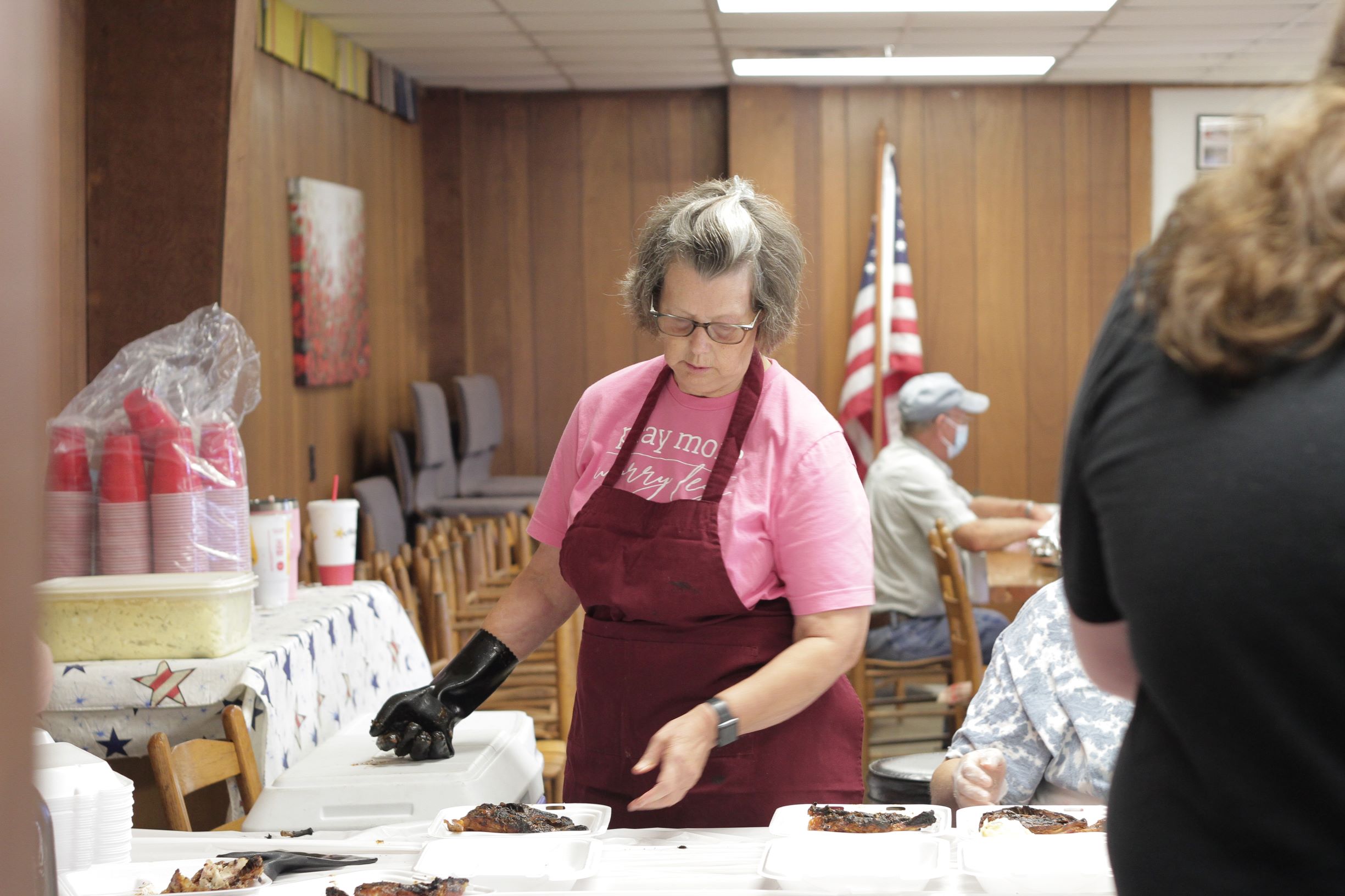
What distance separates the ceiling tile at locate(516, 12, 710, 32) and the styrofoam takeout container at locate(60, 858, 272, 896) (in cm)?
444

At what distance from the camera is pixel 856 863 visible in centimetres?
140

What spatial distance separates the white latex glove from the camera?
1.67 meters

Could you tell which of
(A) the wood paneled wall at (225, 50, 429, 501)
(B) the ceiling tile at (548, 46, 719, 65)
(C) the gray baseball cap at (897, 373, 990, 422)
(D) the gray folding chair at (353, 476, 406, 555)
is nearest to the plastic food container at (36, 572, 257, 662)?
(A) the wood paneled wall at (225, 50, 429, 501)

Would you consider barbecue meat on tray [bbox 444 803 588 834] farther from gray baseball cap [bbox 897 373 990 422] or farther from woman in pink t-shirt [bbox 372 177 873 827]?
gray baseball cap [bbox 897 373 990 422]

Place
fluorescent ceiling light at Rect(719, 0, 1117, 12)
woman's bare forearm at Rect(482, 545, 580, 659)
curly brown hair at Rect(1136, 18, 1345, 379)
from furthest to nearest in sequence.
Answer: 1. fluorescent ceiling light at Rect(719, 0, 1117, 12)
2. woman's bare forearm at Rect(482, 545, 580, 659)
3. curly brown hair at Rect(1136, 18, 1345, 379)

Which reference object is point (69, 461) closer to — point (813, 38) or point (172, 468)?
point (172, 468)

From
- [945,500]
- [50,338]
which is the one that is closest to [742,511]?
[50,338]

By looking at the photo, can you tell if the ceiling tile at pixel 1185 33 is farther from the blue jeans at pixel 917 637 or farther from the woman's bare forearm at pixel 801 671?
the woman's bare forearm at pixel 801 671

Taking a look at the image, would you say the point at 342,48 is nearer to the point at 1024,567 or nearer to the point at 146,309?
the point at 146,309

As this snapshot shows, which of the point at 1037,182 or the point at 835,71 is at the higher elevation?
the point at 835,71

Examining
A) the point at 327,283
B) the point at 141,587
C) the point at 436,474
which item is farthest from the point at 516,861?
the point at 436,474

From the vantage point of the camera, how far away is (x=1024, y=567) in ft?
15.1

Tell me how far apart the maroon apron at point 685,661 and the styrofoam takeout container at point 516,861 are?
0.37 meters

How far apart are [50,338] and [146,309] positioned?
2.82 metres
